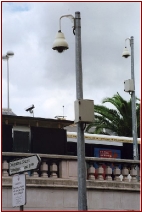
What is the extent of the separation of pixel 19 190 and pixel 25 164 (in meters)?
0.62

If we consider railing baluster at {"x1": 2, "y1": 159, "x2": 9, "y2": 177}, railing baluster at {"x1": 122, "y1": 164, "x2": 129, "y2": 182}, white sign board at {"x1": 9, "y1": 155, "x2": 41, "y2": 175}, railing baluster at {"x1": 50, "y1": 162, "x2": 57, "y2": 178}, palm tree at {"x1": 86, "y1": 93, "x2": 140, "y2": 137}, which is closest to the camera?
white sign board at {"x1": 9, "y1": 155, "x2": 41, "y2": 175}

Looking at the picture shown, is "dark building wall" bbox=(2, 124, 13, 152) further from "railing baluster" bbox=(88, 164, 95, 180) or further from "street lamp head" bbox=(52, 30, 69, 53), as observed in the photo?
"street lamp head" bbox=(52, 30, 69, 53)

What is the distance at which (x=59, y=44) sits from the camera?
13984 mm

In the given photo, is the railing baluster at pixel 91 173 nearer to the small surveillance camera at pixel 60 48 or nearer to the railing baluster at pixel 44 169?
the railing baluster at pixel 44 169

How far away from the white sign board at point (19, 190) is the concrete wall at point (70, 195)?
3449 mm

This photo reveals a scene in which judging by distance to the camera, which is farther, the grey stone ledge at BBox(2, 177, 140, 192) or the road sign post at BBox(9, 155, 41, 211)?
the grey stone ledge at BBox(2, 177, 140, 192)

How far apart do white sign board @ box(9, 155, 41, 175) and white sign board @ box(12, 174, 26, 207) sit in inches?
12.9

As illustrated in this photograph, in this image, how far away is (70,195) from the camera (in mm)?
15695

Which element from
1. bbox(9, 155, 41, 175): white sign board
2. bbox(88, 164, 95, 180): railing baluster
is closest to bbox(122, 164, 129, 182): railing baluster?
bbox(88, 164, 95, 180): railing baluster

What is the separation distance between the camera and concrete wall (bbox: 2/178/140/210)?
15094 millimetres

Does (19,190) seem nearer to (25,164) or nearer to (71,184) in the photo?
(25,164)

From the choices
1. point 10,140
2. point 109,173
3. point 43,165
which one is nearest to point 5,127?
point 10,140

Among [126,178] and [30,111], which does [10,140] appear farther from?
[30,111]

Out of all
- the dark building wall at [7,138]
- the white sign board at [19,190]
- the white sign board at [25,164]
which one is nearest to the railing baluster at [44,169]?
the dark building wall at [7,138]
